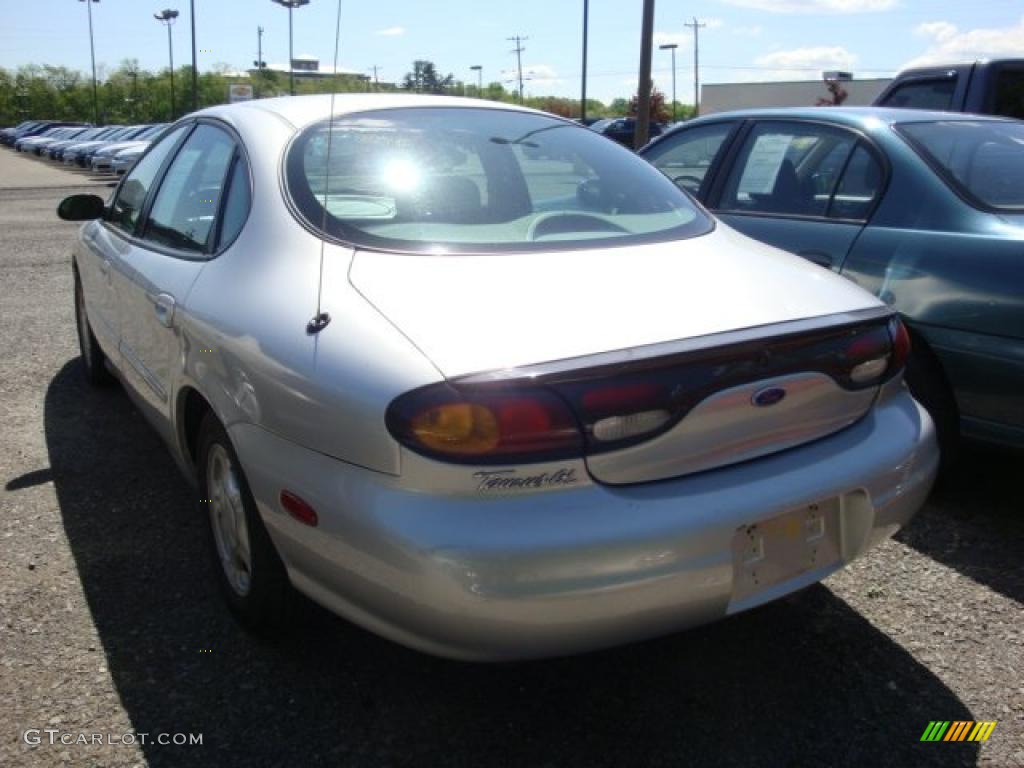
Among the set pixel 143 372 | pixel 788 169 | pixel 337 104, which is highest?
pixel 337 104

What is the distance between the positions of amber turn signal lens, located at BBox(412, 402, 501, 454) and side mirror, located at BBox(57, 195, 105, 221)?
9.36ft

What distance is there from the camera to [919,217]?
354cm

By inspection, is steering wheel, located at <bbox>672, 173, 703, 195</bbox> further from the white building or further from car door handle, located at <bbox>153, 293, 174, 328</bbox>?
the white building

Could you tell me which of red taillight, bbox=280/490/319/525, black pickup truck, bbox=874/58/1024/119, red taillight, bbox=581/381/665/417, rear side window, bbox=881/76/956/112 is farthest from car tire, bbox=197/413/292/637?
rear side window, bbox=881/76/956/112

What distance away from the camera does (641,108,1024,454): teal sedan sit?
3.22m

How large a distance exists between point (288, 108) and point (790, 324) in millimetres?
1797

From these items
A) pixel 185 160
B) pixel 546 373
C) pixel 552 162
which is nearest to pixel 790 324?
pixel 546 373

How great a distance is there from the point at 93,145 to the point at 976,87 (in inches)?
1177

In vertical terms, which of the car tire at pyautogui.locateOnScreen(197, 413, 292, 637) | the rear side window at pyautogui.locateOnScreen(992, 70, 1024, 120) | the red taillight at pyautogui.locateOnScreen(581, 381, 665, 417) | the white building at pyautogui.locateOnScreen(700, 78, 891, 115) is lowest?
the car tire at pyautogui.locateOnScreen(197, 413, 292, 637)

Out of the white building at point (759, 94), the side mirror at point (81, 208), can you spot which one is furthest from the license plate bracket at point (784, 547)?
the white building at point (759, 94)

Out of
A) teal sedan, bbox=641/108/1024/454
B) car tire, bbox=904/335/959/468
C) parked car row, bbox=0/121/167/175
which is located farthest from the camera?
parked car row, bbox=0/121/167/175

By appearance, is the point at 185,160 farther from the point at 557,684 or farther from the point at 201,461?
the point at 557,684

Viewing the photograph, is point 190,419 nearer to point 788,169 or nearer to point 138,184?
point 138,184

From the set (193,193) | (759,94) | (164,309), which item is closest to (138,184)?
(193,193)
